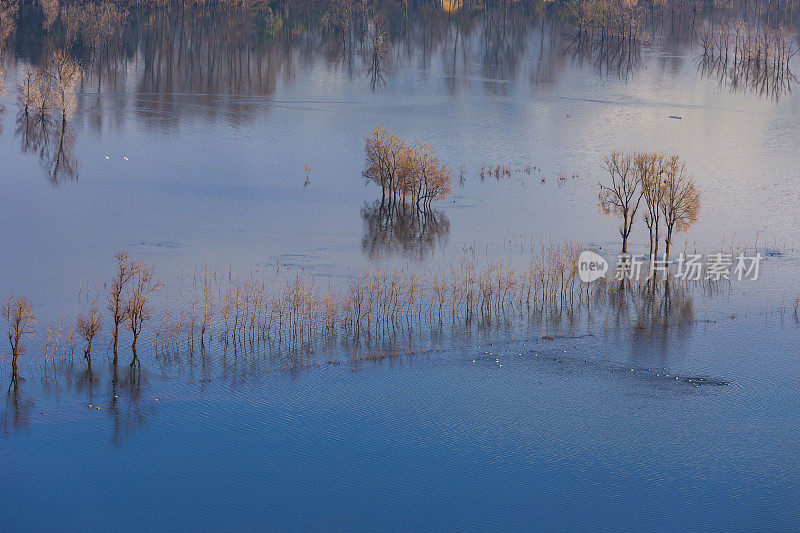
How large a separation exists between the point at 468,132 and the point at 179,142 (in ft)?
58.8

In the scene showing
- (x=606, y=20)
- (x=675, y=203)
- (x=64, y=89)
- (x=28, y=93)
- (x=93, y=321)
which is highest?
(x=606, y=20)

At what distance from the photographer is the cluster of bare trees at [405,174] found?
5303 cm

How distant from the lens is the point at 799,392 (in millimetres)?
33469

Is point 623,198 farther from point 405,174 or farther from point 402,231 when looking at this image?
point 405,174

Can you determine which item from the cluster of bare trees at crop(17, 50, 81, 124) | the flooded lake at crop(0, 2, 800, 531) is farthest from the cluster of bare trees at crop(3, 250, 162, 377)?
the cluster of bare trees at crop(17, 50, 81, 124)

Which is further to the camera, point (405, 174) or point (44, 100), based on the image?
point (44, 100)

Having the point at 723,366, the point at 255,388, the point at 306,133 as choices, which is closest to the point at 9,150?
the point at 306,133

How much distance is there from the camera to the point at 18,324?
31656 mm

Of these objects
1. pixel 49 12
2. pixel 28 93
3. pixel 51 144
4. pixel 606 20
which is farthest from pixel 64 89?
pixel 606 20

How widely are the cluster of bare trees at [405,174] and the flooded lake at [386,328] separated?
91 cm

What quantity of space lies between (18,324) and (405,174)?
25.4m

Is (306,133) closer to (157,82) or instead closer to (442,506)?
(157,82)

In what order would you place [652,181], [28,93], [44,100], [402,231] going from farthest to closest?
[28,93], [44,100], [402,231], [652,181]

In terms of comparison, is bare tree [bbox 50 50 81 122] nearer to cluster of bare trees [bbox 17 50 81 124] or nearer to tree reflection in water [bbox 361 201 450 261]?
cluster of bare trees [bbox 17 50 81 124]
